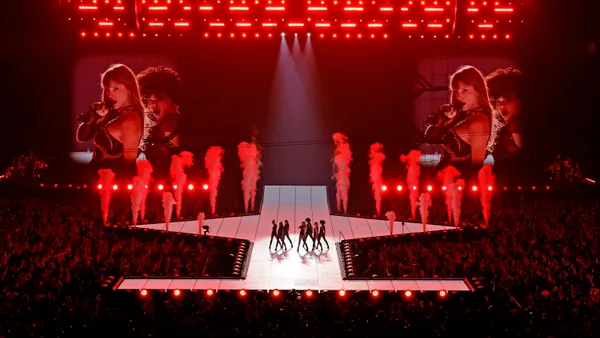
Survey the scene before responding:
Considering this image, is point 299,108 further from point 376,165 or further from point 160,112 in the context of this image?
point 160,112

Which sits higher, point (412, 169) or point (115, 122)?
point (115, 122)

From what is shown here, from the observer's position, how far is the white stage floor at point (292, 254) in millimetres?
17500

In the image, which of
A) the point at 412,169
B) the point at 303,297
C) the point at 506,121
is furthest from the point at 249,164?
the point at 303,297

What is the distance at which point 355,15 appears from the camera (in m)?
25.1

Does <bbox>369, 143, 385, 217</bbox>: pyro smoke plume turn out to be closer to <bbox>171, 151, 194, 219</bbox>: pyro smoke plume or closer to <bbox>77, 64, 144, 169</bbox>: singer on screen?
<bbox>171, 151, 194, 219</bbox>: pyro smoke plume

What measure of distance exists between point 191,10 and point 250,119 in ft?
12.3

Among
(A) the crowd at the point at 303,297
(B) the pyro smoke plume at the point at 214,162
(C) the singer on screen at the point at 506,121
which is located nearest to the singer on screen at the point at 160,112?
(B) the pyro smoke plume at the point at 214,162

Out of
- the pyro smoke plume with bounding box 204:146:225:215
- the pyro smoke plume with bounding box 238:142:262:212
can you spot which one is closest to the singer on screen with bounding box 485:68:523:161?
the pyro smoke plume with bounding box 238:142:262:212

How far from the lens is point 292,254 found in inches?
783

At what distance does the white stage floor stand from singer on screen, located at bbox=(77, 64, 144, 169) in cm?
440

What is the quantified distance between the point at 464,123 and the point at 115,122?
10.7m

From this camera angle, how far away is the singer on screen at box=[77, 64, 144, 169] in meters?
25.6

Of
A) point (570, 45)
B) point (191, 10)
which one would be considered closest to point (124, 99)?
point (191, 10)

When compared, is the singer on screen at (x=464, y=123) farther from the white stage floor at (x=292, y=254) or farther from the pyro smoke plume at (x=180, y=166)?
the pyro smoke plume at (x=180, y=166)
